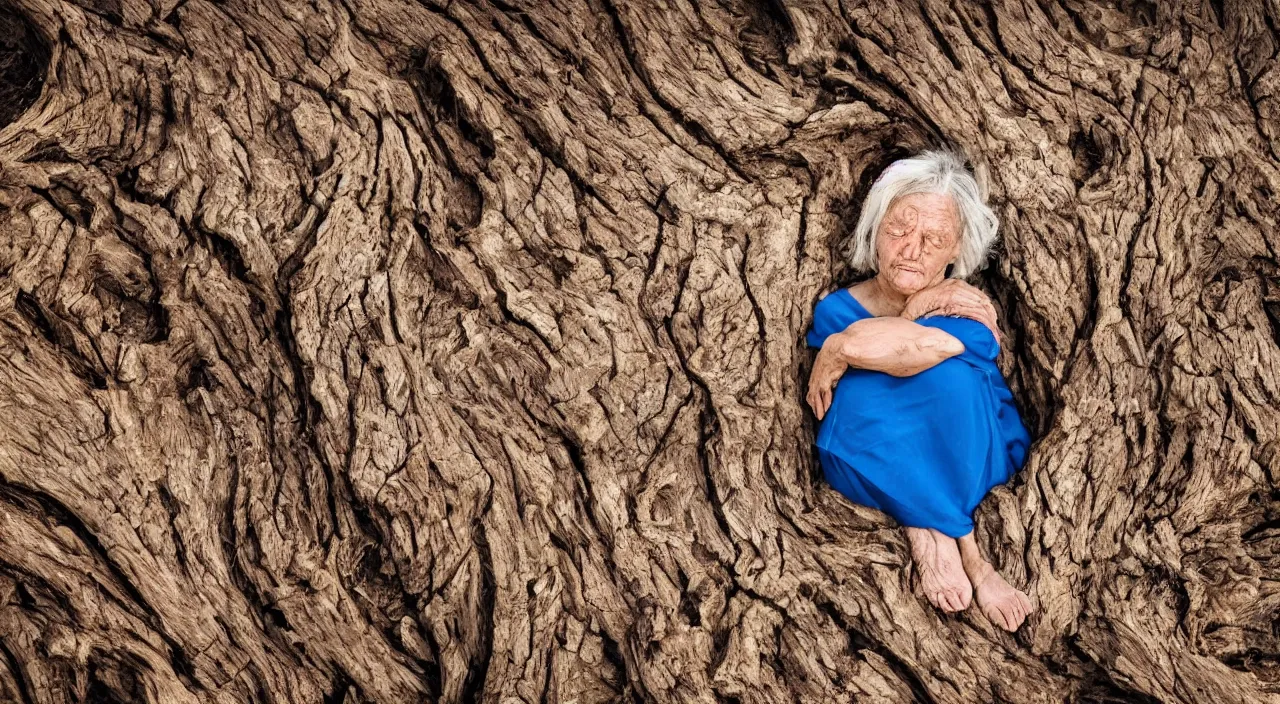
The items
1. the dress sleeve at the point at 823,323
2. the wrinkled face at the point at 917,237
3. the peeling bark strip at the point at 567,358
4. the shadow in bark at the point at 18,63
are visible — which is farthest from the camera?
the shadow in bark at the point at 18,63

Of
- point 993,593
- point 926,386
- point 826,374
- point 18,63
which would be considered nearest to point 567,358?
point 826,374

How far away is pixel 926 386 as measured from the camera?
143 inches

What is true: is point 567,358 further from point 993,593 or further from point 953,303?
point 993,593

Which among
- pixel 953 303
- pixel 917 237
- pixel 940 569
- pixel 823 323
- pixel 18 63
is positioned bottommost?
pixel 18 63

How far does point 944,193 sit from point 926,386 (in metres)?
0.63

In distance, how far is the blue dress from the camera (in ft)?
11.9

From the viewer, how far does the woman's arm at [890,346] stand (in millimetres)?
3596

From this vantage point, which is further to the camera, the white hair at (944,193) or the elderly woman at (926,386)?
the white hair at (944,193)

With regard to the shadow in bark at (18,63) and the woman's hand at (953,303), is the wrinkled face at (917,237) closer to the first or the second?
the woman's hand at (953,303)

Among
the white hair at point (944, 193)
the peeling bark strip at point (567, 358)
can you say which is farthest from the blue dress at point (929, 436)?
the white hair at point (944, 193)

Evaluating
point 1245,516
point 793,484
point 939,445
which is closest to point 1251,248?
point 1245,516

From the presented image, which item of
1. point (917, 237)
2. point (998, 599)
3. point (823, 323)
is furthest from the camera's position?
point (823, 323)

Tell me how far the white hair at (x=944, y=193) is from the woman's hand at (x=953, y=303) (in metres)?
0.11

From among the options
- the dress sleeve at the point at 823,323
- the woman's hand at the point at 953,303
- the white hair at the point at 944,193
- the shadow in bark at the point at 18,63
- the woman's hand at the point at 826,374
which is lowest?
the shadow in bark at the point at 18,63
